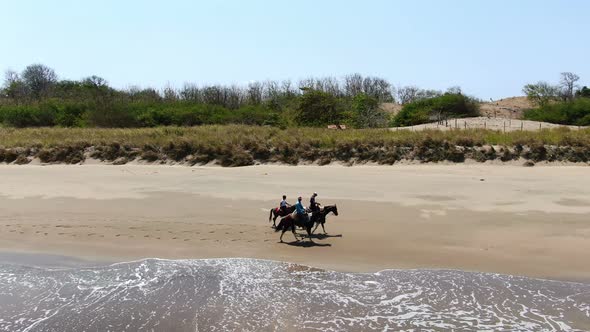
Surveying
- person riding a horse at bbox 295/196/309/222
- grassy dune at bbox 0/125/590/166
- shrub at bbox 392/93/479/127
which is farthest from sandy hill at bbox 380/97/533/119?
person riding a horse at bbox 295/196/309/222

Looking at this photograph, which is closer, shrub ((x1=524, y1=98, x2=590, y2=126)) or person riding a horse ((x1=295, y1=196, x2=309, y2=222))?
person riding a horse ((x1=295, y1=196, x2=309, y2=222))

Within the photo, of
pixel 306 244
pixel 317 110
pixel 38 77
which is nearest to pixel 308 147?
pixel 306 244

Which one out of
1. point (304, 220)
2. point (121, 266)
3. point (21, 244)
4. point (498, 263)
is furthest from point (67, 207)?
point (498, 263)

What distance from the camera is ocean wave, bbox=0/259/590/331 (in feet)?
27.8

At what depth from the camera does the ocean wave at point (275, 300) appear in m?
8.48

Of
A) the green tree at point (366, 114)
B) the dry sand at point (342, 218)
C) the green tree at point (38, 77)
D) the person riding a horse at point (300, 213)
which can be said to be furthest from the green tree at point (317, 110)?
the green tree at point (38, 77)

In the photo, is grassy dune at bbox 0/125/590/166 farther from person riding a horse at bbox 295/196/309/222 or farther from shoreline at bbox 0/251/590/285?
shoreline at bbox 0/251/590/285

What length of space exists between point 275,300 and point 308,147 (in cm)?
1694

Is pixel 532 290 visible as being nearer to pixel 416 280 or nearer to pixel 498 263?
pixel 498 263

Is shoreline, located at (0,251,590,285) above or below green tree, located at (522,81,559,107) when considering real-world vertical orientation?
below

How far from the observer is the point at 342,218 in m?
14.7

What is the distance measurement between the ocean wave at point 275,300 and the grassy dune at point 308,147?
14.7 m

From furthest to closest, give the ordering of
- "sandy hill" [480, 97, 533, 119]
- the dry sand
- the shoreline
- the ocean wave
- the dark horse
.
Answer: "sandy hill" [480, 97, 533, 119], the dark horse, the dry sand, the shoreline, the ocean wave

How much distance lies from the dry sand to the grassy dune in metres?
2.22
